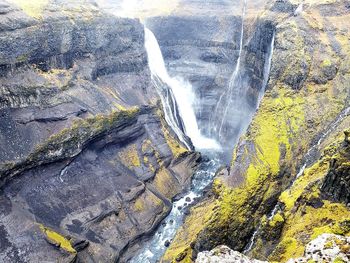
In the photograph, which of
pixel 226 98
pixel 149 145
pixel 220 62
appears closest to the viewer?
pixel 149 145

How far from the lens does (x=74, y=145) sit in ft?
126

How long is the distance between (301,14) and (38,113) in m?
31.3

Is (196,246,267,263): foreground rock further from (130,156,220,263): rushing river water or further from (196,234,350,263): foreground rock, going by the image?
(130,156,220,263): rushing river water

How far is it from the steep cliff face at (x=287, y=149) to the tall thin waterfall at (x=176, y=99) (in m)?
14.4

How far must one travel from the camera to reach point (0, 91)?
1411 inches

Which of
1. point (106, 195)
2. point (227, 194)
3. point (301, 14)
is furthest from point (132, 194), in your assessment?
point (301, 14)

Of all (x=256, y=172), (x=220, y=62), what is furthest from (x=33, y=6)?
(x=220, y=62)

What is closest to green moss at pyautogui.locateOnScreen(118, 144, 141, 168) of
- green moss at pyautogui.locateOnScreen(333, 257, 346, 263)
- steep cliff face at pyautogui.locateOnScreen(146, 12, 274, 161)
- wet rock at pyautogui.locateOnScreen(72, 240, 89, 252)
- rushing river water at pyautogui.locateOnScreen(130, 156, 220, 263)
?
rushing river water at pyautogui.locateOnScreen(130, 156, 220, 263)

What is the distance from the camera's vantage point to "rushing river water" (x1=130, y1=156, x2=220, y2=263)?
116ft

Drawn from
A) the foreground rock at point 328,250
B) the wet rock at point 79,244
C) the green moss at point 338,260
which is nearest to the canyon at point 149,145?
the wet rock at point 79,244

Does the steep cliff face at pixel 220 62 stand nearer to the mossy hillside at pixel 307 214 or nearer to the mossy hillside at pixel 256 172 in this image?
the mossy hillside at pixel 256 172

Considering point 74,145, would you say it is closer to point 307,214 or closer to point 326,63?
point 307,214

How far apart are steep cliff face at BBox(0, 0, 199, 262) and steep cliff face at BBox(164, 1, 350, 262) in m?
6.77

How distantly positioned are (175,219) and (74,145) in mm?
12052
